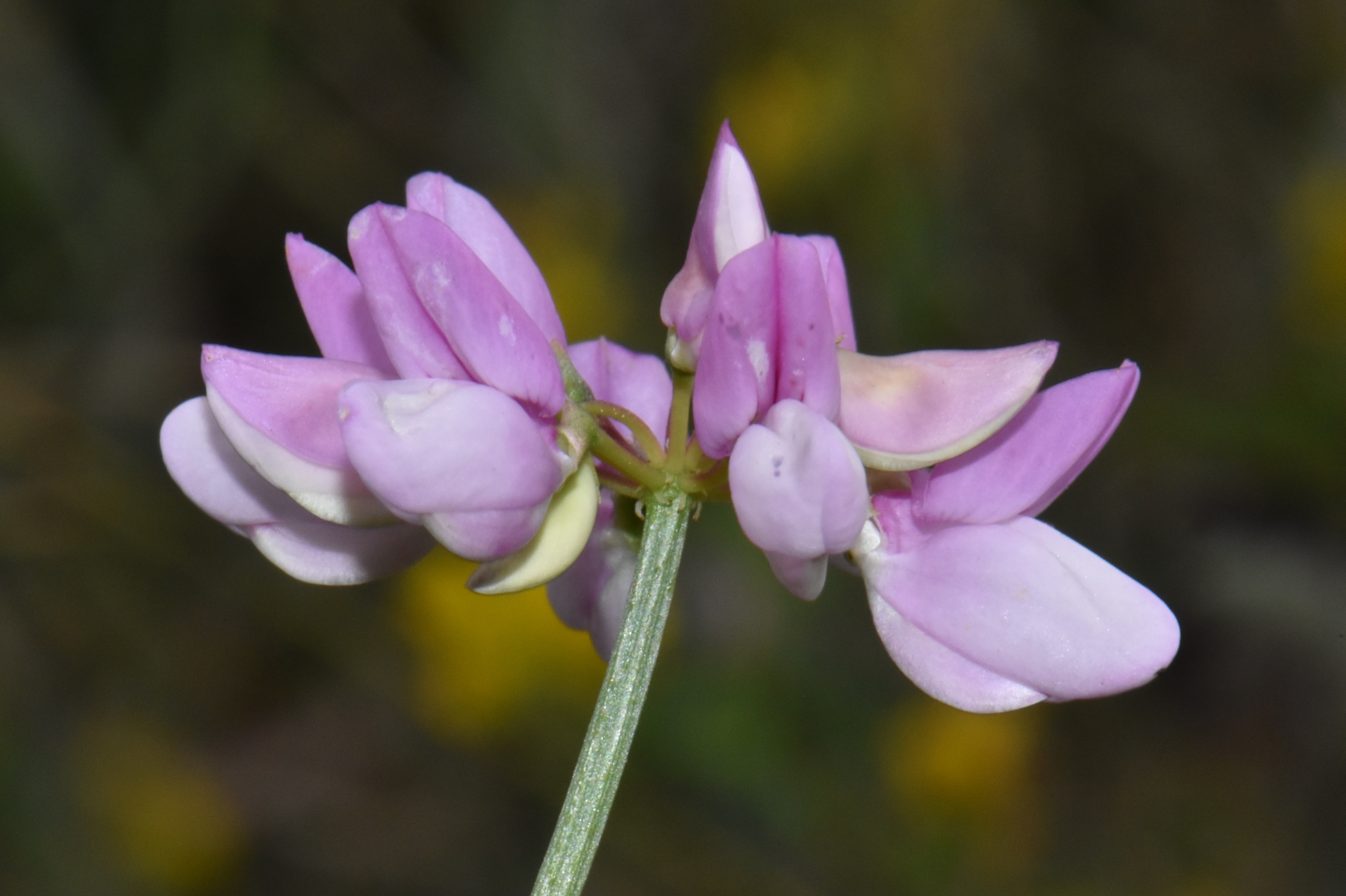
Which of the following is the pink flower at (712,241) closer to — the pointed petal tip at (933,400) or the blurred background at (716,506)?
the pointed petal tip at (933,400)

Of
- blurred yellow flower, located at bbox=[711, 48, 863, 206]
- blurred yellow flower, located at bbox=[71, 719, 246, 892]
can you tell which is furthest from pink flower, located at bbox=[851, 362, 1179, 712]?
blurred yellow flower, located at bbox=[71, 719, 246, 892]

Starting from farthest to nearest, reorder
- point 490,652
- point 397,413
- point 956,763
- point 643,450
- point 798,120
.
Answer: point 798,120, point 490,652, point 956,763, point 643,450, point 397,413

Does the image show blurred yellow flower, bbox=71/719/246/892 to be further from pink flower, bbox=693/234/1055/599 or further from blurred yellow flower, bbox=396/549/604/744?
pink flower, bbox=693/234/1055/599

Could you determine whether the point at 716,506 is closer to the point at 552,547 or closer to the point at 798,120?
the point at 798,120

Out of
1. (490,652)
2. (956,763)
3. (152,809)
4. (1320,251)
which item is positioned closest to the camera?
(956,763)

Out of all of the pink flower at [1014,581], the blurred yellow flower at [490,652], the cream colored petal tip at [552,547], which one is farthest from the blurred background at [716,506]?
the cream colored petal tip at [552,547]

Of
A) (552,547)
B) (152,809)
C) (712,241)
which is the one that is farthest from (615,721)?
(152,809)
